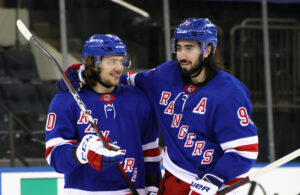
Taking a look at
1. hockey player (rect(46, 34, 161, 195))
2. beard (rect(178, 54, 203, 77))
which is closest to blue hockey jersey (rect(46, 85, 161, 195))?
hockey player (rect(46, 34, 161, 195))

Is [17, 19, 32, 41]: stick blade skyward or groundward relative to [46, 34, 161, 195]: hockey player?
skyward

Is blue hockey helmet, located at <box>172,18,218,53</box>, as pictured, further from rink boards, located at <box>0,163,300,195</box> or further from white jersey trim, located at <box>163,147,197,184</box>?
rink boards, located at <box>0,163,300,195</box>

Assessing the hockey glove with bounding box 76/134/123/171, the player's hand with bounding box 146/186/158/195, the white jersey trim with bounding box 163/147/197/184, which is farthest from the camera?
the player's hand with bounding box 146/186/158/195

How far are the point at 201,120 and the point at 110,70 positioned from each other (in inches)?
16.1

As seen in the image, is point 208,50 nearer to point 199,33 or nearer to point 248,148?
point 199,33

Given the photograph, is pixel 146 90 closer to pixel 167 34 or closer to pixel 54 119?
pixel 54 119

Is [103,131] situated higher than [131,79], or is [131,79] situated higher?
[131,79]

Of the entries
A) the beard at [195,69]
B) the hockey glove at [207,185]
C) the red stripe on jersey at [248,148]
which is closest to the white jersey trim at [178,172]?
the hockey glove at [207,185]

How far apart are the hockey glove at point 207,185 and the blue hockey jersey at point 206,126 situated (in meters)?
0.03

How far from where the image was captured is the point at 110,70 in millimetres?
2658

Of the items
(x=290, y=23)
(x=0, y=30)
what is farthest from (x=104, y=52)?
(x=290, y=23)

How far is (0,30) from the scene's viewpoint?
14.3 feet

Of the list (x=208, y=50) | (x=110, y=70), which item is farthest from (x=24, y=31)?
(x=208, y=50)

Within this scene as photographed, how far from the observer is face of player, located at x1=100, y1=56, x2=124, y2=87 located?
2.66 meters
